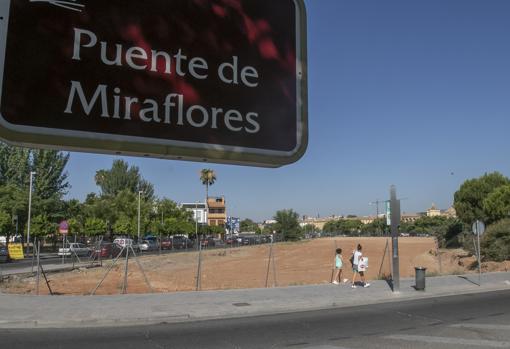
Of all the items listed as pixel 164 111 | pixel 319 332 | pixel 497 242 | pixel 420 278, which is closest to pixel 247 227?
pixel 497 242

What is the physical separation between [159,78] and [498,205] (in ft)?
148

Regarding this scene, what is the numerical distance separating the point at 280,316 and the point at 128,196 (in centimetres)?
6777

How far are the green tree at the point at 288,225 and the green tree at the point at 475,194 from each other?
127 feet

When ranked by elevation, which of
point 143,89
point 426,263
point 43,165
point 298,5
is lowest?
point 426,263

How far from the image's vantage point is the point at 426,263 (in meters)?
39.2

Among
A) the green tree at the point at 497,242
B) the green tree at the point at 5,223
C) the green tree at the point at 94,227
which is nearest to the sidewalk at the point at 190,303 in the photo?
the green tree at the point at 497,242

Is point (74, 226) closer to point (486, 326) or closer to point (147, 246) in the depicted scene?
point (147, 246)

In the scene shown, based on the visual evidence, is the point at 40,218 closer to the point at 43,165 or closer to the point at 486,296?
the point at 43,165

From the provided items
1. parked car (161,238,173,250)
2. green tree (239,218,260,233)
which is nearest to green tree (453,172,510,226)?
parked car (161,238,173,250)

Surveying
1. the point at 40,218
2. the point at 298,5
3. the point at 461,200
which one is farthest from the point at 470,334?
the point at 40,218

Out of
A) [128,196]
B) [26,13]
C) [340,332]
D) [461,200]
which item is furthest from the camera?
[128,196]

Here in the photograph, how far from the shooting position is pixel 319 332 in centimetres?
1141

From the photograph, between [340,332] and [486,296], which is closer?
[340,332]

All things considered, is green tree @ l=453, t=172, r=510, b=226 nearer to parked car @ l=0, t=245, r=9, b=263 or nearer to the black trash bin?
the black trash bin
